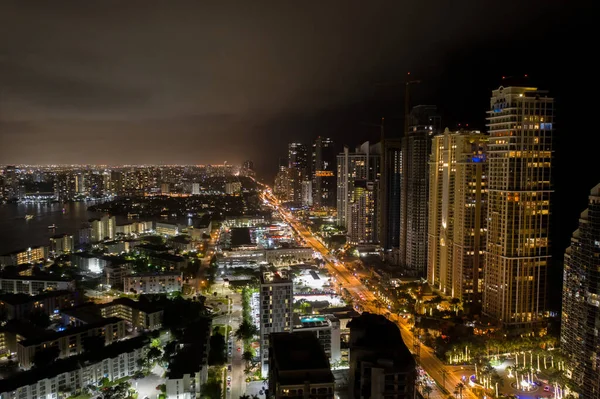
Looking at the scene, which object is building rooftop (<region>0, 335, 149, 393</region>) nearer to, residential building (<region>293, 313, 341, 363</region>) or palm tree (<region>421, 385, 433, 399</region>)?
residential building (<region>293, 313, 341, 363</region>)

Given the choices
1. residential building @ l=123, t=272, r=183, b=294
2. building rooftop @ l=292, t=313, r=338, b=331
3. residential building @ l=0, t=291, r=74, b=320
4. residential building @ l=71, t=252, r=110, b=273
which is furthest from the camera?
residential building @ l=71, t=252, r=110, b=273

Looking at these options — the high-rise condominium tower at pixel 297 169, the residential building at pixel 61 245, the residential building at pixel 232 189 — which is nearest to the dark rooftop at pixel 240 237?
the residential building at pixel 61 245

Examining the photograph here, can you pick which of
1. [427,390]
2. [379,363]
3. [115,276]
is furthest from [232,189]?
[379,363]

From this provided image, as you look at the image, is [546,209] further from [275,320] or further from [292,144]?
[292,144]

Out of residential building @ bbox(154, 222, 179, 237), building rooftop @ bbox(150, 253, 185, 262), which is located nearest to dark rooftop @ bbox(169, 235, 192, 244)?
residential building @ bbox(154, 222, 179, 237)

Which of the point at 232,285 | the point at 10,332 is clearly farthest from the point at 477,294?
the point at 10,332
